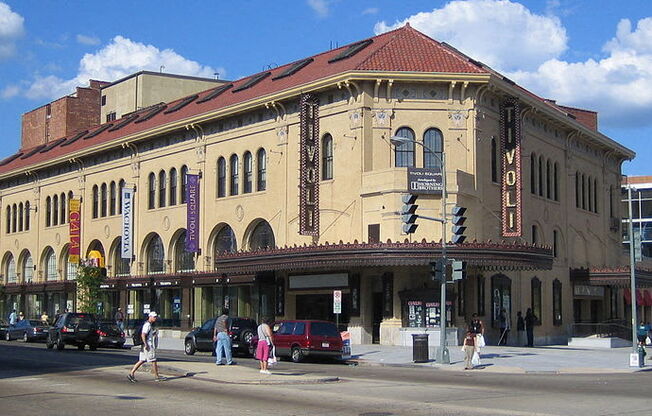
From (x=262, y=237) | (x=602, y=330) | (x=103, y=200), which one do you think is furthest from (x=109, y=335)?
(x=602, y=330)

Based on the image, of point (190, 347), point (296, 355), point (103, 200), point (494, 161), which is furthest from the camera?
point (103, 200)

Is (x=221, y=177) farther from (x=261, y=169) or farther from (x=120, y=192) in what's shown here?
(x=120, y=192)

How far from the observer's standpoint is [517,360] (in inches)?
1358

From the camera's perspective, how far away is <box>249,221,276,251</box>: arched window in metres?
48.9

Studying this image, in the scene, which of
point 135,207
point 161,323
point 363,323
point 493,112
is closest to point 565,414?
point 363,323

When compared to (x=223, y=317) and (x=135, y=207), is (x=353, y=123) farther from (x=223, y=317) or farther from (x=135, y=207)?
(x=135, y=207)

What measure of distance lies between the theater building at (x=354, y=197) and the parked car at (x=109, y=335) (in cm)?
736

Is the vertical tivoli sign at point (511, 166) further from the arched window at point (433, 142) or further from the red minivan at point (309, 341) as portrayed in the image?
the red minivan at point (309, 341)

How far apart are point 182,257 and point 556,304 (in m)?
22.3

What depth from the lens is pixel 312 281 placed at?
44844 millimetres

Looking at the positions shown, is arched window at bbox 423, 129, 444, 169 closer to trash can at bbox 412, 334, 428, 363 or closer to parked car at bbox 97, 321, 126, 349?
trash can at bbox 412, 334, 428, 363

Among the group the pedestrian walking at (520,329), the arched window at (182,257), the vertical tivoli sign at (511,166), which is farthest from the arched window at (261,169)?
the pedestrian walking at (520,329)

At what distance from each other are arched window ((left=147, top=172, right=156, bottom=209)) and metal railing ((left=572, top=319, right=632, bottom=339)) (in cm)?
2659

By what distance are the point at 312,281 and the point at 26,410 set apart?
2856cm
